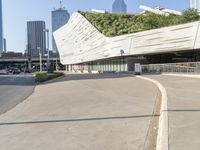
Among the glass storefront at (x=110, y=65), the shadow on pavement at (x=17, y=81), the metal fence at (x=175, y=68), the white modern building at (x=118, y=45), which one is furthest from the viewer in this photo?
the glass storefront at (x=110, y=65)

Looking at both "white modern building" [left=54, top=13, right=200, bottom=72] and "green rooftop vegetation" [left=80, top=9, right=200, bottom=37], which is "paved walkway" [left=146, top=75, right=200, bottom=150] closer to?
"white modern building" [left=54, top=13, right=200, bottom=72]

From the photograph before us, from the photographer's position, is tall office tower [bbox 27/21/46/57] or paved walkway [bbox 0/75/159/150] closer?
paved walkway [bbox 0/75/159/150]

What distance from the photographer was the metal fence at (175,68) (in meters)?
42.6

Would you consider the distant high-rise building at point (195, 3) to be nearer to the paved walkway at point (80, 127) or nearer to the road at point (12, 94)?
the road at point (12, 94)

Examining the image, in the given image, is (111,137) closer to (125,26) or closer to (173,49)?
(173,49)

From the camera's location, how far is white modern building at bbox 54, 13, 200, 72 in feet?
173

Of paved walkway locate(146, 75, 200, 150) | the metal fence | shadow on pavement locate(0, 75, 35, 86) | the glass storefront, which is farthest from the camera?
the glass storefront

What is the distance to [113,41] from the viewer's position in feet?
243

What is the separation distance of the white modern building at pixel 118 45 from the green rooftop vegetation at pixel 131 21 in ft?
5.50

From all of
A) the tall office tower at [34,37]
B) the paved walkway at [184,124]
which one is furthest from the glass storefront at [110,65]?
the tall office tower at [34,37]

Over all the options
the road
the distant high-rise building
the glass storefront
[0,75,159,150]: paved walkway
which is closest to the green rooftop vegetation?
the glass storefront

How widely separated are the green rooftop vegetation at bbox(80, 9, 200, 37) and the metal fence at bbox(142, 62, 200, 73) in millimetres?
18257

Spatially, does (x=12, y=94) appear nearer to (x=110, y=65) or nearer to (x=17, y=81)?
(x=17, y=81)

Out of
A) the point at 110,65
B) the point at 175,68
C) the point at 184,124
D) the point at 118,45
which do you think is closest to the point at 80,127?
the point at 184,124
